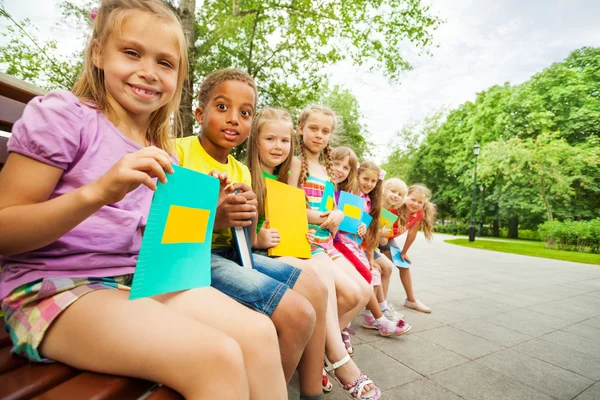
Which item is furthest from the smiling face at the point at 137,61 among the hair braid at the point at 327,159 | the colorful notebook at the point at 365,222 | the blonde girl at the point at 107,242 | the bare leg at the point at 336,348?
the colorful notebook at the point at 365,222

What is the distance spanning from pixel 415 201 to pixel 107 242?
11.7 feet

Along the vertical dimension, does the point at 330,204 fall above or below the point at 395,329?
above

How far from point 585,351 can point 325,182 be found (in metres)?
2.74

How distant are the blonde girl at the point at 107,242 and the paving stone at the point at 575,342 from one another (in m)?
3.14

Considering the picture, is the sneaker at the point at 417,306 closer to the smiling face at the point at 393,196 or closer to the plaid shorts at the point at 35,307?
the smiling face at the point at 393,196

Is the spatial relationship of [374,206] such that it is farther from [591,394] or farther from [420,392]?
[591,394]

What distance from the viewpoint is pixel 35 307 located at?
2.64 feet

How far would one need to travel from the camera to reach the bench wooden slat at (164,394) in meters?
0.74

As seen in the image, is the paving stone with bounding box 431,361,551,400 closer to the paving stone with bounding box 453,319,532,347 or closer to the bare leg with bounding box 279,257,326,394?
the paving stone with bounding box 453,319,532,347

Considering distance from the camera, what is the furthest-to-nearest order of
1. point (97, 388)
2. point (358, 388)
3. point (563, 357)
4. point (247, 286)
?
point (563, 357) < point (358, 388) < point (247, 286) < point (97, 388)

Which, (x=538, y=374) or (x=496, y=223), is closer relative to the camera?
(x=538, y=374)

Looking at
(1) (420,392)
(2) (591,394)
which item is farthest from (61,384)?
(2) (591,394)

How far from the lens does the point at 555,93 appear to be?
21219 millimetres

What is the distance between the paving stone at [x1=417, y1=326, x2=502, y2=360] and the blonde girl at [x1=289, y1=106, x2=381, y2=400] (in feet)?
3.23
